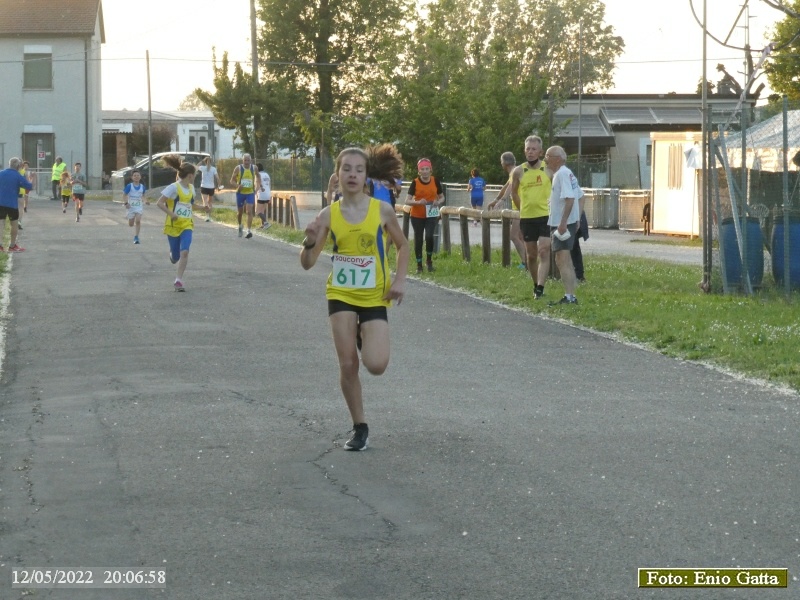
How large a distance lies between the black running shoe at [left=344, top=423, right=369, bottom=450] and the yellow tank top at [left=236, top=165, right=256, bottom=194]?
890 inches

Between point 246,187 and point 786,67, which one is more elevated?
point 786,67

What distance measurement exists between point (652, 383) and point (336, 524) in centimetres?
457

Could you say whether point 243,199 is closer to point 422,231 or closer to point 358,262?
point 422,231

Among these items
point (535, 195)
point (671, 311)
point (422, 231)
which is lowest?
point (671, 311)

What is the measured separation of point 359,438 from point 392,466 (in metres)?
0.50

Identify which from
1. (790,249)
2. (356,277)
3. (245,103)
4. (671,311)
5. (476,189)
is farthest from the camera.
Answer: (245,103)

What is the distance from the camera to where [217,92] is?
197ft

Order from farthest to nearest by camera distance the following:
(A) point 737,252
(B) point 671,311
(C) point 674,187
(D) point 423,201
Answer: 1. (C) point 674,187
2. (D) point 423,201
3. (A) point 737,252
4. (B) point 671,311

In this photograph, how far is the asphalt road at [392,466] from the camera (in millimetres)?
5352

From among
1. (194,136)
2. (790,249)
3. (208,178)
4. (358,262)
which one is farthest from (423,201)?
(194,136)

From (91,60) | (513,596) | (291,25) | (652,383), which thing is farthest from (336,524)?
(291,25)

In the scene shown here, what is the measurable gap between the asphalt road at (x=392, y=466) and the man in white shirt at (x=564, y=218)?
5.86 ft

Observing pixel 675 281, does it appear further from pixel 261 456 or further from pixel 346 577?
pixel 346 577

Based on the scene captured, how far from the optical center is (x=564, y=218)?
48.8 ft
